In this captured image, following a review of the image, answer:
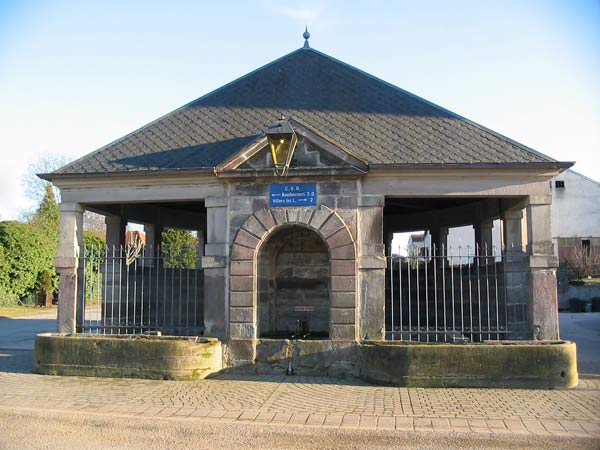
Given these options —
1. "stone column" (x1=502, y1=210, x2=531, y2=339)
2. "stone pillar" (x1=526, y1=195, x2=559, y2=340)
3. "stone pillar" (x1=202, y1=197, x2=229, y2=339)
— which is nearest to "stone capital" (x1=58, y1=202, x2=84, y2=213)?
"stone pillar" (x1=202, y1=197, x2=229, y2=339)

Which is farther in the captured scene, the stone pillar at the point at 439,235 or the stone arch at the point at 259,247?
the stone pillar at the point at 439,235

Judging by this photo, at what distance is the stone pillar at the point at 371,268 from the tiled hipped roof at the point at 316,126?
83cm

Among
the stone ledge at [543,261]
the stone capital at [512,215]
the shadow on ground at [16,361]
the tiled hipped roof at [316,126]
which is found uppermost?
the tiled hipped roof at [316,126]

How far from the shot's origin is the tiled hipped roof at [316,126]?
9586 millimetres

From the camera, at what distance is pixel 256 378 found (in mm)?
8789

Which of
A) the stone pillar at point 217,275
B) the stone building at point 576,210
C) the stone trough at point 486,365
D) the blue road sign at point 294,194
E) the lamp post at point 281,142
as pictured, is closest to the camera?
the stone trough at point 486,365

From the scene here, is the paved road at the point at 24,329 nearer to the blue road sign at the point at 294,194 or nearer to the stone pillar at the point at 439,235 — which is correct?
the blue road sign at the point at 294,194

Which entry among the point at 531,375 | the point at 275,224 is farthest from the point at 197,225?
the point at 531,375

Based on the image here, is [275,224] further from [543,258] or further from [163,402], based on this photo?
[543,258]

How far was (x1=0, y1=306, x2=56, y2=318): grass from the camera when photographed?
21578 millimetres

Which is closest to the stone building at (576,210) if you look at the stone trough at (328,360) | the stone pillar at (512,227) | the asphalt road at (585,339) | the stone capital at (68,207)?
the asphalt road at (585,339)

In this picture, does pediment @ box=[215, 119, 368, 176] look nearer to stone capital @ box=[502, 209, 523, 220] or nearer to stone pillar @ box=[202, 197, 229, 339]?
stone pillar @ box=[202, 197, 229, 339]

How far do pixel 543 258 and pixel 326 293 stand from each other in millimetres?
4381

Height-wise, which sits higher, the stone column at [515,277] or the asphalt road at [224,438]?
the stone column at [515,277]
